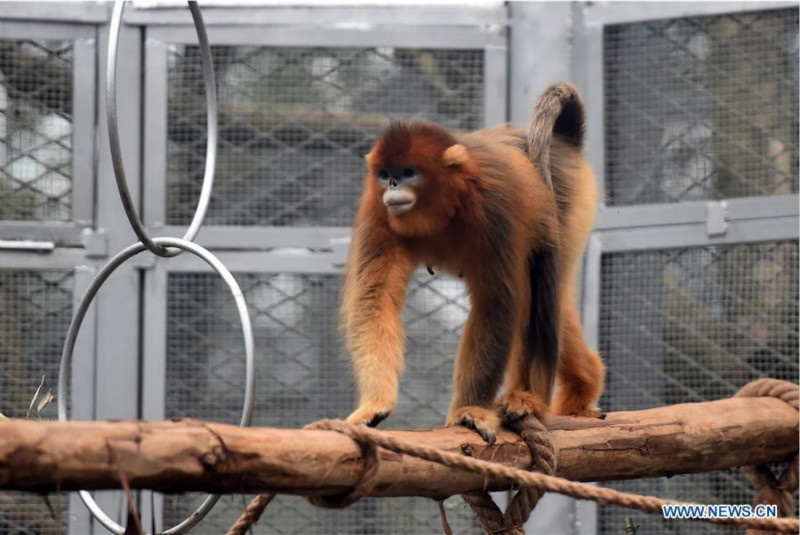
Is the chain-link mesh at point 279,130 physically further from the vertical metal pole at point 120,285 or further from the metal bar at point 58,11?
the metal bar at point 58,11

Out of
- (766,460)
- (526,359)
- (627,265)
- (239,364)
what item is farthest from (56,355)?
(766,460)

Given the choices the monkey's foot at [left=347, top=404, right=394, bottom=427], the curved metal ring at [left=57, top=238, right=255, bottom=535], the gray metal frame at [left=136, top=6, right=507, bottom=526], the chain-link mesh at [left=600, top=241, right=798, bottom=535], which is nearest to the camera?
the curved metal ring at [left=57, top=238, right=255, bottom=535]

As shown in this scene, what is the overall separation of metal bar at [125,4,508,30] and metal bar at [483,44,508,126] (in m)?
0.21

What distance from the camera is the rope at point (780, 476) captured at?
203 inches

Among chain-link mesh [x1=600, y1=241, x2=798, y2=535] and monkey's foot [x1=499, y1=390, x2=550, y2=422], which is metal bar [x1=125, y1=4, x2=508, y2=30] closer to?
chain-link mesh [x1=600, y1=241, x2=798, y2=535]

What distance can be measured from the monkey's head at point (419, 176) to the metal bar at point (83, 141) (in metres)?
2.59

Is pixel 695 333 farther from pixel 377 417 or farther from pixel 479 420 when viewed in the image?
pixel 377 417

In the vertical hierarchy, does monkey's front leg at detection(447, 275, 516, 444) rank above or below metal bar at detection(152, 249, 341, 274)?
below

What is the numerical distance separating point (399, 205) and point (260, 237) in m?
2.16

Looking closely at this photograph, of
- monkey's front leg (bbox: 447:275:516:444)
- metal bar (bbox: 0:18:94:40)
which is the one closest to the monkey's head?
monkey's front leg (bbox: 447:275:516:444)

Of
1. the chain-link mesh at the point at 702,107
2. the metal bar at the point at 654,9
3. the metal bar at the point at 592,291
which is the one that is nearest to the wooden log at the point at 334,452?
the metal bar at the point at 592,291

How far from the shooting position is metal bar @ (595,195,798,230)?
6.49 metres

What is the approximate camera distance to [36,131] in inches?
264

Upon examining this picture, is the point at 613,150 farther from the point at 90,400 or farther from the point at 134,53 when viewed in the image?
the point at 90,400
